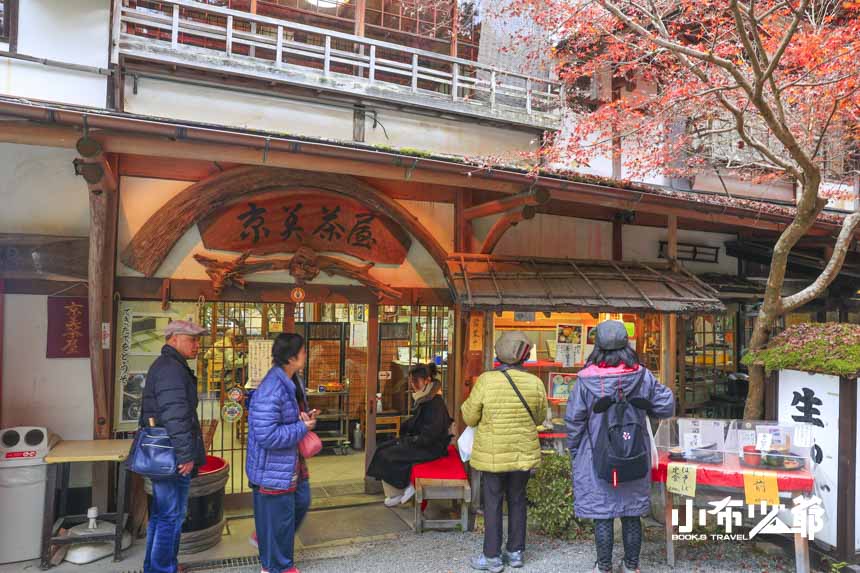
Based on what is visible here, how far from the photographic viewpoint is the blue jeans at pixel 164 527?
5.02 metres

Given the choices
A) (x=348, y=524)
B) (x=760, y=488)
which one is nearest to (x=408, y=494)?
(x=348, y=524)

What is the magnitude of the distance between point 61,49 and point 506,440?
6.62 meters

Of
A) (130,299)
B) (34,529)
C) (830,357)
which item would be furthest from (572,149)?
(34,529)

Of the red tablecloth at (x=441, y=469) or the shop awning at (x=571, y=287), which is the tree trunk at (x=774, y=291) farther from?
the red tablecloth at (x=441, y=469)

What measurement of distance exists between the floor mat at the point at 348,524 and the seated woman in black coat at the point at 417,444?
303 mm

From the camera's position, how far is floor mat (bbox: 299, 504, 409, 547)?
21.9 ft

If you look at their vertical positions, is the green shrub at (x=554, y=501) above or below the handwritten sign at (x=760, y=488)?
below

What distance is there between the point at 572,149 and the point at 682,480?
5.90 meters

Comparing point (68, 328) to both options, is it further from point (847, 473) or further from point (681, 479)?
point (847, 473)

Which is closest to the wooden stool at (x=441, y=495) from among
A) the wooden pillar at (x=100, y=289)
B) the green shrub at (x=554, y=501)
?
the green shrub at (x=554, y=501)

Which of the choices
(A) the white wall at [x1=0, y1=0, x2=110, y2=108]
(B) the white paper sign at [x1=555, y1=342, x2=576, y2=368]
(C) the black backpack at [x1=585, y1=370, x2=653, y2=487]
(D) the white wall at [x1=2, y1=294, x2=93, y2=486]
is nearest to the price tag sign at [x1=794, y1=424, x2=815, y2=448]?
(C) the black backpack at [x1=585, y1=370, x2=653, y2=487]

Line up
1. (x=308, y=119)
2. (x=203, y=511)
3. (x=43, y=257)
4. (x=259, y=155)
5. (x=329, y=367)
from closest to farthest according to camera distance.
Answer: (x=259, y=155) → (x=203, y=511) → (x=43, y=257) → (x=308, y=119) → (x=329, y=367)

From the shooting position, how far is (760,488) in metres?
5.30

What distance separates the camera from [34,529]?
5754mm
